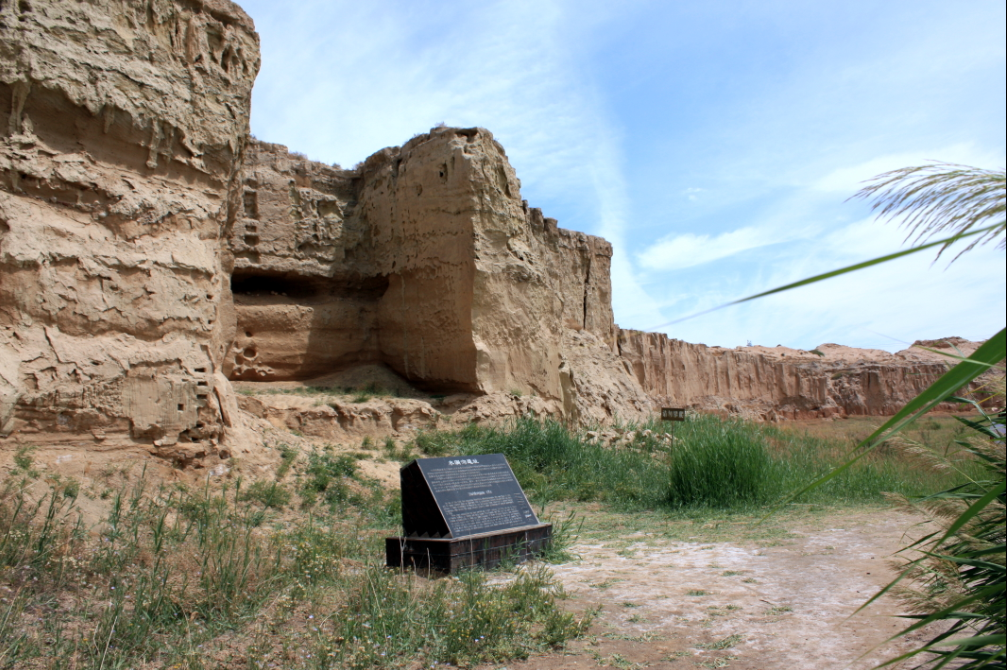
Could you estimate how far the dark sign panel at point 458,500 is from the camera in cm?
527

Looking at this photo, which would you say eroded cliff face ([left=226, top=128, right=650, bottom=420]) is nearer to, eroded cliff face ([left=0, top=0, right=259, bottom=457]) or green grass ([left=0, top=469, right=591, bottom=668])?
eroded cliff face ([left=0, top=0, right=259, bottom=457])

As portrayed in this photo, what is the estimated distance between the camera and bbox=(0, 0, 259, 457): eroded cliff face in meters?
6.57

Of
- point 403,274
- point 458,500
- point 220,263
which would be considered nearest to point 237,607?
point 458,500

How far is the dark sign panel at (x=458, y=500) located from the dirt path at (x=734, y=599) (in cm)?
63

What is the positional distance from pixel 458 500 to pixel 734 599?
216cm

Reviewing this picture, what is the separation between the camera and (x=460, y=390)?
1285cm

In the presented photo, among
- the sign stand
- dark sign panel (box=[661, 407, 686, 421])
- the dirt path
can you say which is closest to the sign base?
the sign stand

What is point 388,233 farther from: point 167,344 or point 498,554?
point 498,554

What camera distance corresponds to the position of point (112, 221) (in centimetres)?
725

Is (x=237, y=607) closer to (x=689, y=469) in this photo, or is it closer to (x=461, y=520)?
(x=461, y=520)

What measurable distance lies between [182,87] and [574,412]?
9700mm

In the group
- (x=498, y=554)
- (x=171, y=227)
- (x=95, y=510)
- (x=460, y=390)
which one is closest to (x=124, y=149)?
(x=171, y=227)

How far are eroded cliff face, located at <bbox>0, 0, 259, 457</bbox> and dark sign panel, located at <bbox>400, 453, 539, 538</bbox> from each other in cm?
317

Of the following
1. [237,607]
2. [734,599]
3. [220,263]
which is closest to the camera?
[237,607]
